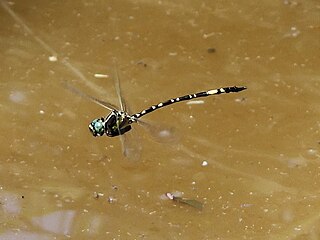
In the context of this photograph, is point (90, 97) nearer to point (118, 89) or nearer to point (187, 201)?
point (118, 89)

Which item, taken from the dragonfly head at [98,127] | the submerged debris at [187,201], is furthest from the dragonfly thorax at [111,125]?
the submerged debris at [187,201]

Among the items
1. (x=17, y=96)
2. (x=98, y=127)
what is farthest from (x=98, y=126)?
(x=17, y=96)

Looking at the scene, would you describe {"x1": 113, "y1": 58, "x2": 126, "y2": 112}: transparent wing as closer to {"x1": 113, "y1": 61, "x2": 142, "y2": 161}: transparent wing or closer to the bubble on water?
{"x1": 113, "y1": 61, "x2": 142, "y2": 161}: transparent wing

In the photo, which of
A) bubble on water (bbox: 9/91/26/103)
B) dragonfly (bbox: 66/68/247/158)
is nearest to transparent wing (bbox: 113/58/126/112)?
dragonfly (bbox: 66/68/247/158)

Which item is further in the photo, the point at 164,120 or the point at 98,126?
the point at 164,120

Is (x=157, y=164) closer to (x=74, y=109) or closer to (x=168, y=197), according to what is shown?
(x=168, y=197)

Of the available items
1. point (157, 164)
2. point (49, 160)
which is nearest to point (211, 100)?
point (157, 164)

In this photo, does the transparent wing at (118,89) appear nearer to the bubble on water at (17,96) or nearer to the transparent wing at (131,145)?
the transparent wing at (131,145)
